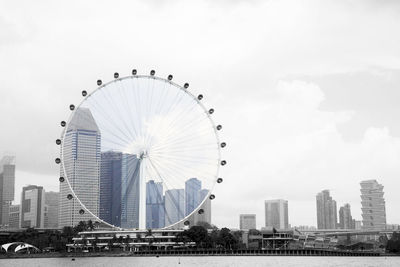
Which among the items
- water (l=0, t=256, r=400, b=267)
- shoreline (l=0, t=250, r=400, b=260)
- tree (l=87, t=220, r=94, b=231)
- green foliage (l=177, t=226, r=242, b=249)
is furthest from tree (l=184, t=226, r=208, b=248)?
water (l=0, t=256, r=400, b=267)

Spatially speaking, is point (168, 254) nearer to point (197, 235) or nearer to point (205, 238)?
point (197, 235)

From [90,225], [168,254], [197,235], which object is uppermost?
[90,225]

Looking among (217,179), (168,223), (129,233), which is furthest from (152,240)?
(217,179)

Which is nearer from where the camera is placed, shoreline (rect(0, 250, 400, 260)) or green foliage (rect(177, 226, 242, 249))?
shoreline (rect(0, 250, 400, 260))

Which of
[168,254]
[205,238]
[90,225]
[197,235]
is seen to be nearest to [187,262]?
[168,254]

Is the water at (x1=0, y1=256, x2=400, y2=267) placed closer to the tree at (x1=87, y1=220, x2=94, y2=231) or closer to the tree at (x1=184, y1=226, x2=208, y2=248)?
→ the tree at (x1=184, y1=226, x2=208, y2=248)

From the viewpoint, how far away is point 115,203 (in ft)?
295

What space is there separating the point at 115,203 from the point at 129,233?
274ft

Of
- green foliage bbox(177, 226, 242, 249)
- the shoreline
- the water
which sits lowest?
A: the water

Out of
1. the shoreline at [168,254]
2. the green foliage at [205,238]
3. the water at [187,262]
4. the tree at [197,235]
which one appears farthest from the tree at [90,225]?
the water at [187,262]

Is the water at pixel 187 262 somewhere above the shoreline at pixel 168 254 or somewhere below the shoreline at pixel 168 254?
below

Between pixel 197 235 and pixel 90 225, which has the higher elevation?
pixel 90 225

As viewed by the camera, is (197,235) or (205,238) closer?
(197,235)

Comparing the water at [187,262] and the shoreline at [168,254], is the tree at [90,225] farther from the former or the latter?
the water at [187,262]
